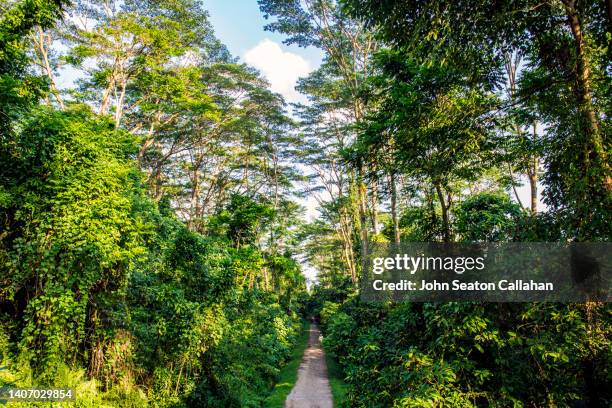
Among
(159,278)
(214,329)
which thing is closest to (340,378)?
(214,329)

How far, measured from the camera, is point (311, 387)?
1338 centimetres

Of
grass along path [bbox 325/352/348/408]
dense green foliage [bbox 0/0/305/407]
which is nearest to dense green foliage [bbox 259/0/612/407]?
dense green foliage [bbox 0/0/305/407]

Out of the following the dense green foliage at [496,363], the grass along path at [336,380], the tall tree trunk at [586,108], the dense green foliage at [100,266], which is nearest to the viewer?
the tall tree trunk at [586,108]

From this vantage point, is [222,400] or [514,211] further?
[222,400]

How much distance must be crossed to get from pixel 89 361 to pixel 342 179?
17.2 m

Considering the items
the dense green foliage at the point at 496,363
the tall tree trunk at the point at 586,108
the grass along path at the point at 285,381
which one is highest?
the tall tree trunk at the point at 586,108

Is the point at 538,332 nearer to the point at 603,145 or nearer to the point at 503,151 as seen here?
the point at 603,145

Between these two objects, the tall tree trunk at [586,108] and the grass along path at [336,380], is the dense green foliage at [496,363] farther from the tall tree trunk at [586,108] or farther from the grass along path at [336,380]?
the grass along path at [336,380]

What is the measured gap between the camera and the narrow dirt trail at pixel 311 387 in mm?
11359

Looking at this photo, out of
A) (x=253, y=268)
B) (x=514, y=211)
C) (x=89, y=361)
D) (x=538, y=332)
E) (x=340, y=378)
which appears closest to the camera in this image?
(x=538, y=332)

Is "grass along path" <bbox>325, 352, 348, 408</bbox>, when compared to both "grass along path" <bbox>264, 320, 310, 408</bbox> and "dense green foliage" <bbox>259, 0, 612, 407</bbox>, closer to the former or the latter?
"grass along path" <bbox>264, 320, 310, 408</bbox>

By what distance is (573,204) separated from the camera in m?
4.27

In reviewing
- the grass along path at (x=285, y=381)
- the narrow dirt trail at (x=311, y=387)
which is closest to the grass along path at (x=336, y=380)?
the narrow dirt trail at (x=311, y=387)

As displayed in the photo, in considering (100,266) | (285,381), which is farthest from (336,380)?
(100,266)
